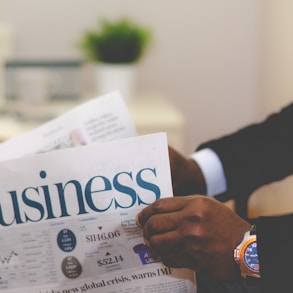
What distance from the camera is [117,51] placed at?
211 centimetres

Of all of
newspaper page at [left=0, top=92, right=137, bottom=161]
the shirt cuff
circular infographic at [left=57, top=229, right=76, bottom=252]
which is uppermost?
newspaper page at [left=0, top=92, right=137, bottom=161]

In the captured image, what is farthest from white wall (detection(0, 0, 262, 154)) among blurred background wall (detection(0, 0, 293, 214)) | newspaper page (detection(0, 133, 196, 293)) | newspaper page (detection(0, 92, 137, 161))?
newspaper page (detection(0, 133, 196, 293))

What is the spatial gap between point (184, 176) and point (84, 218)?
373 mm

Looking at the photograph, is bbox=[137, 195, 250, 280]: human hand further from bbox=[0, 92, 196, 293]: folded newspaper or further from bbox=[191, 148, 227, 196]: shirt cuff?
bbox=[191, 148, 227, 196]: shirt cuff

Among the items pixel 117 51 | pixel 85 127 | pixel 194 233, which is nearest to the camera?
pixel 194 233

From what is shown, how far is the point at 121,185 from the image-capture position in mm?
738

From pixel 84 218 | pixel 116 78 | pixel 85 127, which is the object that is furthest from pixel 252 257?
pixel 116 78

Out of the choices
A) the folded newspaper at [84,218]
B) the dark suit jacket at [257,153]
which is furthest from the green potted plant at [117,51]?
the folded newspaper at [84,218]

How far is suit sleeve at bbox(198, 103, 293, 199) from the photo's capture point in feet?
3.65

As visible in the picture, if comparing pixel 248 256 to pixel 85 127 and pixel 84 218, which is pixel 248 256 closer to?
pixel 84 218

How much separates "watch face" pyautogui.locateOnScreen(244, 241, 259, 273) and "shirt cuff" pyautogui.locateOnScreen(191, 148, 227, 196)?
1.40 feet

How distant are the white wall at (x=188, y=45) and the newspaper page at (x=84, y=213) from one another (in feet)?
5.58

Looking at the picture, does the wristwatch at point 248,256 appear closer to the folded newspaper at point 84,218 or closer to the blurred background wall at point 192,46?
the folded newspaper at point 84,218

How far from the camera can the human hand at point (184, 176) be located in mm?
1055
